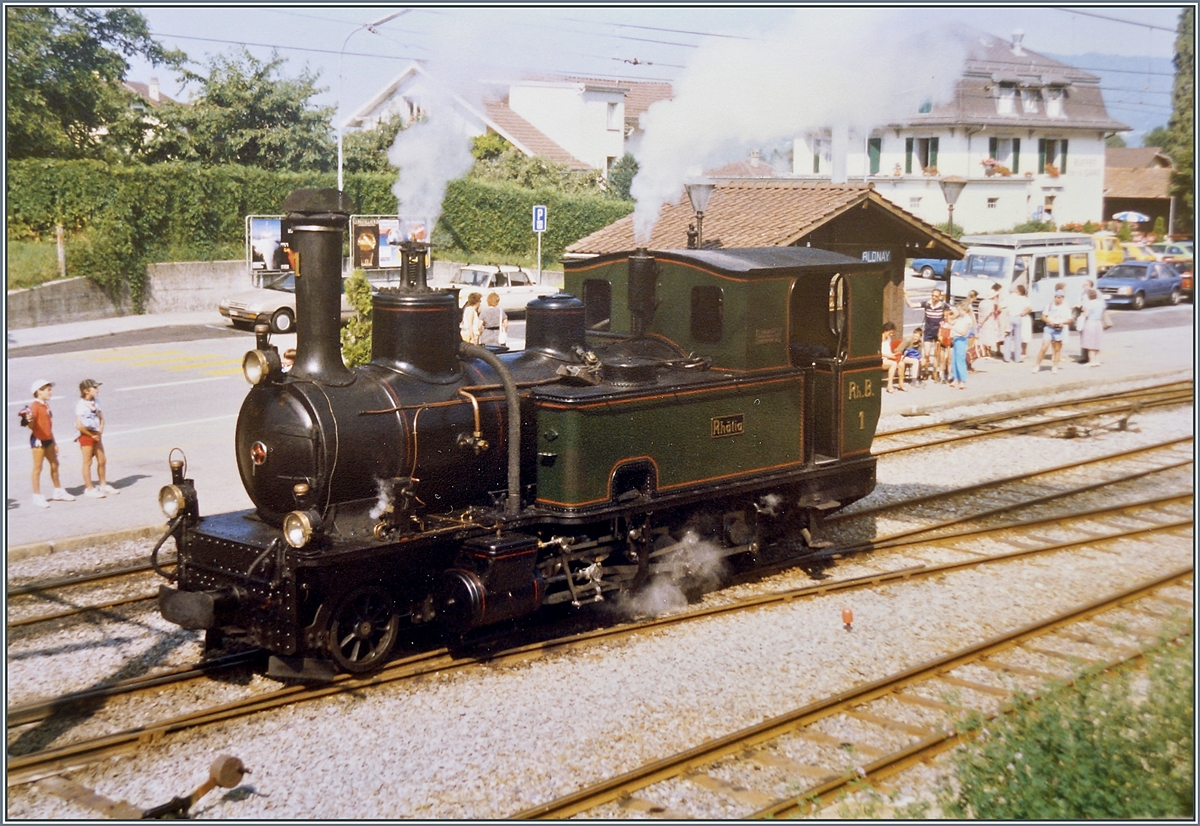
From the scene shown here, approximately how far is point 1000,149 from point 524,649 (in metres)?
17.5

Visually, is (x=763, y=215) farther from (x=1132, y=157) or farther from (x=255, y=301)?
(x=1132, y=157)

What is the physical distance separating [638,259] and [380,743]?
16.3ft

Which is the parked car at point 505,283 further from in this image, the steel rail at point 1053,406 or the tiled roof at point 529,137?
the steel rail at point 1053,406

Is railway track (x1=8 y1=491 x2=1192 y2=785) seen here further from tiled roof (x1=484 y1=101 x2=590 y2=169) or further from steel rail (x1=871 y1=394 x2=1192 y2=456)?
tiled roof (x1=484 y1=101 x2=590 y2=169)

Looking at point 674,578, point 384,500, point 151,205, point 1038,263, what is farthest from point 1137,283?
point 384,500

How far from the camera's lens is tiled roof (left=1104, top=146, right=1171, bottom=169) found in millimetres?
31500

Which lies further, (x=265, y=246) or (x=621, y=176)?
(x=621, y=176)

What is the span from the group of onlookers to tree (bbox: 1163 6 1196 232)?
293 cm

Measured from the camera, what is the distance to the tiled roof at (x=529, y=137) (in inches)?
1305

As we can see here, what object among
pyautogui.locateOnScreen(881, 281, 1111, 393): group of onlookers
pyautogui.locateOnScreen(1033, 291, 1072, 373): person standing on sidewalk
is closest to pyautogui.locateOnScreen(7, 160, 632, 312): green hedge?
pyautogui.locateOnScreen(881, 281, 1111, 393): group of onlookers

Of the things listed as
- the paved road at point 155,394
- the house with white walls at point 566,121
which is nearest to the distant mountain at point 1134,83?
the paved road at point 155,394

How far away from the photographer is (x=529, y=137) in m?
34.2

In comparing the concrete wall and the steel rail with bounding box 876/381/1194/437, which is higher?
the concrete wall

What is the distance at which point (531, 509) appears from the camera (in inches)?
339
